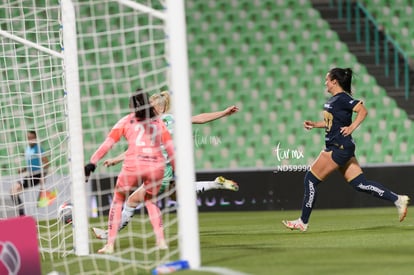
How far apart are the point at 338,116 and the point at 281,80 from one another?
30.8 ft

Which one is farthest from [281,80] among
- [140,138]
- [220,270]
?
[220,270]

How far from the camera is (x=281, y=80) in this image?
20.2 meters

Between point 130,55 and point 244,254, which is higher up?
point 130,55

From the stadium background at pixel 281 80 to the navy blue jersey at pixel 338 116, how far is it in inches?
280

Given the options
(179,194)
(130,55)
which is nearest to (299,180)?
(130,55)

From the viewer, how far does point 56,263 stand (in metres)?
8.84

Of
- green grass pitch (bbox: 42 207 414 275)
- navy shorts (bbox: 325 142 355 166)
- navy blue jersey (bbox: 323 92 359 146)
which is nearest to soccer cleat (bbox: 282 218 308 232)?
green grass pitch (bbox: 42 207 414 275)

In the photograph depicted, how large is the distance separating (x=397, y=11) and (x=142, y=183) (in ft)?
41.3

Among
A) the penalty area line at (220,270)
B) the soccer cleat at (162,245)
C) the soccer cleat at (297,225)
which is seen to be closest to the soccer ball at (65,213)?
the soccer cleat at (162,245)

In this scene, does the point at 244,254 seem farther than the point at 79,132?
No

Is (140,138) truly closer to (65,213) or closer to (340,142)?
(65,213)

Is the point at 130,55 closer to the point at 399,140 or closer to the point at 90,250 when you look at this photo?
the point at 399,140

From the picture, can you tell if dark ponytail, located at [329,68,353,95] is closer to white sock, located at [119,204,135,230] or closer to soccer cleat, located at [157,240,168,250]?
white sock, located at [119,204,135,230]

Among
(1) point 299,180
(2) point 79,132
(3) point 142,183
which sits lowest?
(1) point 299,180
